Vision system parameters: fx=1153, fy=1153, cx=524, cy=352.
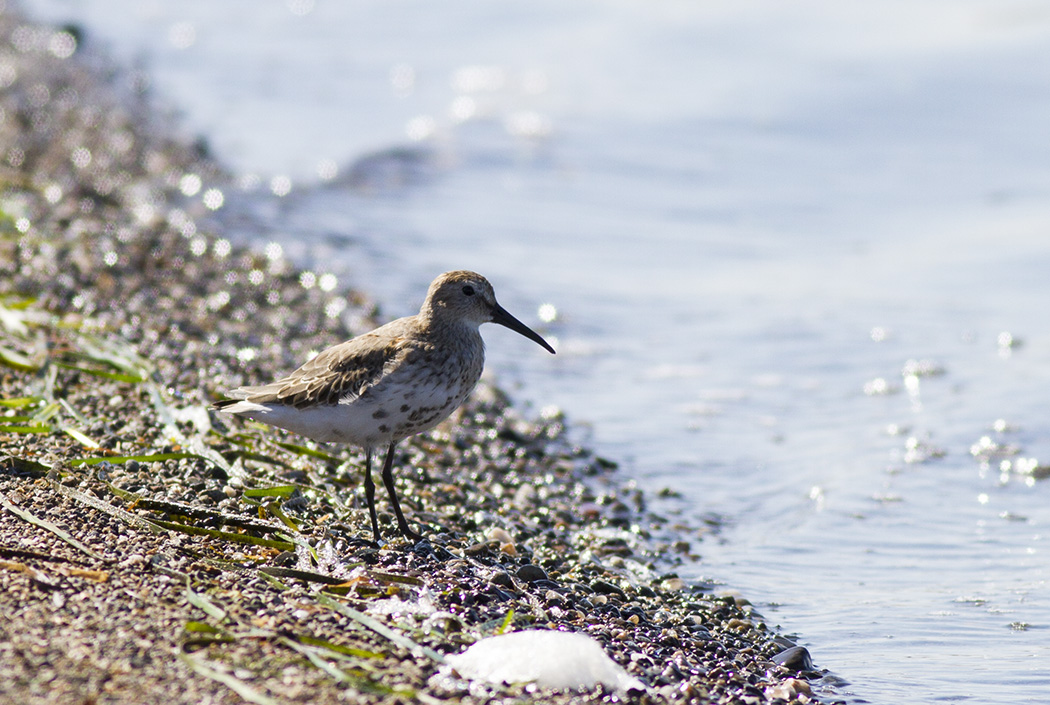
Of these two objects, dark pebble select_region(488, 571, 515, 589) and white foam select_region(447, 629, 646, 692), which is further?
dark pebble select_region(488, 571, 515, 589)

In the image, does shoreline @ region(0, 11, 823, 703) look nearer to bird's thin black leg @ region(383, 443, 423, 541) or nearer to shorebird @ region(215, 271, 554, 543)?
bird's thin black leg @ region(383, 443, 423, 541)

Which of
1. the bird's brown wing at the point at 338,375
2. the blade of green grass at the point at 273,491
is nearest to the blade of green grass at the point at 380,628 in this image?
the blade of green grass at the point at 273,491

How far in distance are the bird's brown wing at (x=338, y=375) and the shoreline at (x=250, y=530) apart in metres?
0.42

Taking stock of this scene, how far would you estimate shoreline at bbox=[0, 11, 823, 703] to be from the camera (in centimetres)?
367

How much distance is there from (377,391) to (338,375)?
23 centimetres

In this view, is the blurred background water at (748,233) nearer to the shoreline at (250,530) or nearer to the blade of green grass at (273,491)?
the shoreline at (250,530)

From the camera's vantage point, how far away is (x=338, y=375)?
5223 millimetres

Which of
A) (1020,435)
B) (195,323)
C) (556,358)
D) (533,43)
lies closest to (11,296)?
(195,323)

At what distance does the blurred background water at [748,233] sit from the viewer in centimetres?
630

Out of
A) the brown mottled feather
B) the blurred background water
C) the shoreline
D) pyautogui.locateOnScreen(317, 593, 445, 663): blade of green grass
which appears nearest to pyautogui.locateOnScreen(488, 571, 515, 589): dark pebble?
the shoreline

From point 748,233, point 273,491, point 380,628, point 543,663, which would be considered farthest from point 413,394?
point 748,233

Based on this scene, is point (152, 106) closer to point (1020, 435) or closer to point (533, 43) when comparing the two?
point (533, 43)

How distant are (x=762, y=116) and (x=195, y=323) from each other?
8656mm

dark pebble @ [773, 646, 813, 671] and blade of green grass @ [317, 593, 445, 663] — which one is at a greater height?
dark pebble @ [773, 646, 813, 671]
